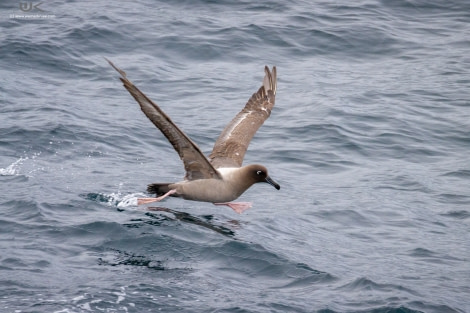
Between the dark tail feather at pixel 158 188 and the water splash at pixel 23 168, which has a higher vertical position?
the dark tail feather at pixel 158 188

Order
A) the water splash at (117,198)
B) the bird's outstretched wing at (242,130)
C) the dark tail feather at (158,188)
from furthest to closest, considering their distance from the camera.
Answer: the bird's outstretched wing at (242,130)
the water splash at (117,198)
the dark tail feather at (158,188)

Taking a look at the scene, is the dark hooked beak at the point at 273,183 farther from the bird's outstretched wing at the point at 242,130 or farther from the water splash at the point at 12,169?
the water splash at the point at 12,169

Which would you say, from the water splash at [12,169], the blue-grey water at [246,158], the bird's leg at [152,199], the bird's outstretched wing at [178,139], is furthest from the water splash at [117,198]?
the water splash at [12,169]

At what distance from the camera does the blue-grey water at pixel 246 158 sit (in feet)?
30.8

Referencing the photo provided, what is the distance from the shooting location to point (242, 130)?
13.0 m

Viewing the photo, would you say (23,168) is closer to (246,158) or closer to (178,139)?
(178,139)

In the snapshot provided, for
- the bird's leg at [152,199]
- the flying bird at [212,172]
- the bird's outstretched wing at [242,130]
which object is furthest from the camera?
the bird's outstretched wing at [242,130]

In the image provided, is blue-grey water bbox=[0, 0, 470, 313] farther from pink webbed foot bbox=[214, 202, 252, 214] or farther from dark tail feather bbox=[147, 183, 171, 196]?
dark tail feather bbox=[147, 183, 171, 196]

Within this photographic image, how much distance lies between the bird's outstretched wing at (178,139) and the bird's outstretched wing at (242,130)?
2.71ft

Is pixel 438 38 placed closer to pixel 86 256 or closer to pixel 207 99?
pixel 207 99

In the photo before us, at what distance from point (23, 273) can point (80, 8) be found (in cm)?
1387

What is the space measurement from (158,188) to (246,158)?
3.23m

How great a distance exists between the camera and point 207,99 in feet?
57.0

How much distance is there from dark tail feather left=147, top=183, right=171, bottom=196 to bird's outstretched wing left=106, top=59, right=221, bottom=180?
0.34m
